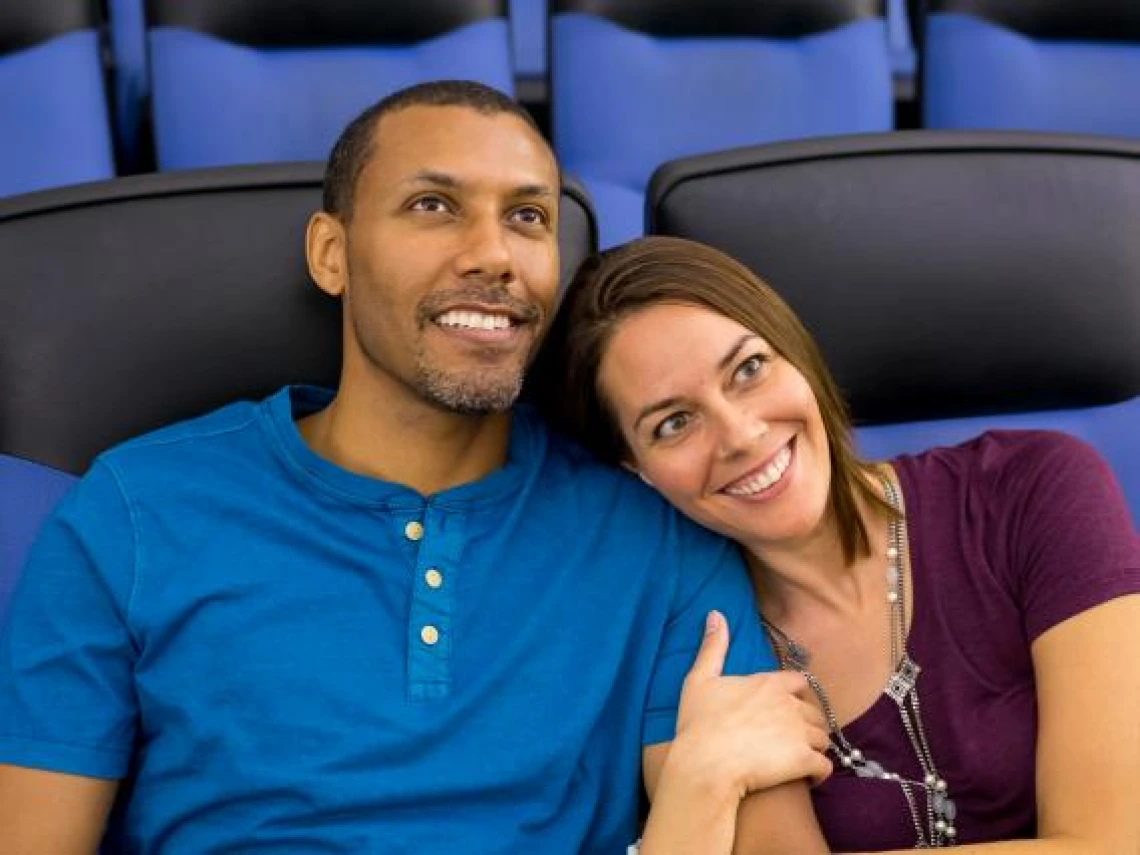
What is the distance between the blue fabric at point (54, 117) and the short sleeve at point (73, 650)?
104cm

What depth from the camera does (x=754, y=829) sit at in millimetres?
1086

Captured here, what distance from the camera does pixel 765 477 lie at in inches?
45.2

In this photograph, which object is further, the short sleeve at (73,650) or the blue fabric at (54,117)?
the blue fabric at (54,117)

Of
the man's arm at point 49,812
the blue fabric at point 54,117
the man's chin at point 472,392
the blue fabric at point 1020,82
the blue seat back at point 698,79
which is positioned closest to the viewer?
the man's arm at point 49,812

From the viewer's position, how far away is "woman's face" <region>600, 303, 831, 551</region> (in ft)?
3.77

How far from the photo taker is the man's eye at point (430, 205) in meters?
1.21

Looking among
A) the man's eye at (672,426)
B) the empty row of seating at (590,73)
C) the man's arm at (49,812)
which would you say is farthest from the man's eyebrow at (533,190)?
the empty row of seating at (590,73)

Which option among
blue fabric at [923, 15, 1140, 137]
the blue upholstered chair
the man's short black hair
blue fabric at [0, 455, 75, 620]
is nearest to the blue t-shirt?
blue fabric at [0, 455, 75, 620]

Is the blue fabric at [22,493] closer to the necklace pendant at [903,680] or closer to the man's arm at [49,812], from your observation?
the man's arm at [49,812]

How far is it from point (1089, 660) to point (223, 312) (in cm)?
73

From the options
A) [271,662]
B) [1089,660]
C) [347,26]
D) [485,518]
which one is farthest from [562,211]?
[347,26]

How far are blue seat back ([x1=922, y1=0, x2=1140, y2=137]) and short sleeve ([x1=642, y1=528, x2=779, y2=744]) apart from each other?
1.25 m

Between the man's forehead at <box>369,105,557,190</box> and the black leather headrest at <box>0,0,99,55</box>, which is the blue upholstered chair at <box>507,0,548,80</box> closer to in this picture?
the black leather headrest at <box>0,0,99,55</box>

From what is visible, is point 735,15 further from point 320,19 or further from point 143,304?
point 143,304
